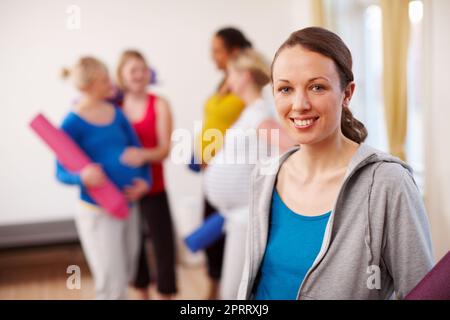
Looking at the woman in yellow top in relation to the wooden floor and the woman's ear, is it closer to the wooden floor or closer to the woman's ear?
the wooden floor

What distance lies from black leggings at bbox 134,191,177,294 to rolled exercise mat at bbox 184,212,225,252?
0.22ft

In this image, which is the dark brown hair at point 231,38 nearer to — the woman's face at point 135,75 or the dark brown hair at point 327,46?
the woman's face at point 135,75

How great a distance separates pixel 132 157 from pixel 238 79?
0.38 meters

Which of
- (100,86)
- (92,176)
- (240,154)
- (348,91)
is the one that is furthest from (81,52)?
(348,91)

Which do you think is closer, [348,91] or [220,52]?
[348,91]

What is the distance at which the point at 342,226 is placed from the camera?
2.14ft

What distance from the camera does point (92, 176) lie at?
4.27 ft

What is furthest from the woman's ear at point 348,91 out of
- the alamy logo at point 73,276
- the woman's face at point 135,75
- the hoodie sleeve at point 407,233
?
the woman's face at point 135,75

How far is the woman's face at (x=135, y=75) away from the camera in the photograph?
1.62 meters

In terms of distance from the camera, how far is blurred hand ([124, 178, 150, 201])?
145cm

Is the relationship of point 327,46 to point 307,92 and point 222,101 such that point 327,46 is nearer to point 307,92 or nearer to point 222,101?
point 307,92

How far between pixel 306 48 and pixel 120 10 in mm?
1184

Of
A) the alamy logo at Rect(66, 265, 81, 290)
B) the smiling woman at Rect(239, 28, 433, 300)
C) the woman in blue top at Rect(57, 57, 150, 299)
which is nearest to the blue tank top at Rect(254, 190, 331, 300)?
the smiling woman at Rect(239, 28, 433, 300)
